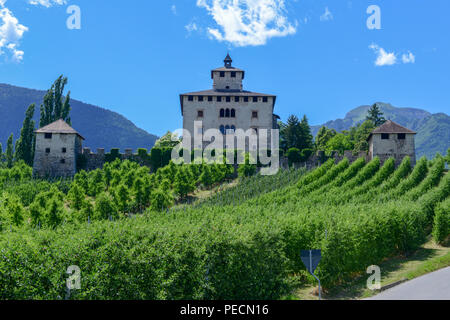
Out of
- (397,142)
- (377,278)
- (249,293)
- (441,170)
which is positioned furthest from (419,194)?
(249,293)

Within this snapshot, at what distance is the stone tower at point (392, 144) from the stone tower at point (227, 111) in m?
15.2

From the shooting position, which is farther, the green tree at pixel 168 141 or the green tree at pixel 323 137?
the green tree at pixel 323 137

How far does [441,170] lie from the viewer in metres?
36.7

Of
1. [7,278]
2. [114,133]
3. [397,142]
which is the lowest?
[7,278]

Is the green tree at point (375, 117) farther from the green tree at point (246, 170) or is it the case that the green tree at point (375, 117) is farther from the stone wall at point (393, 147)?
the green tree at point (246, 170)

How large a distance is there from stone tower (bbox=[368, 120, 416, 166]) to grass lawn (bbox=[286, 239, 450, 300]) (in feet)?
73.0

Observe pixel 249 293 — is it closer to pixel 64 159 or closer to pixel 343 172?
pixel 343 172

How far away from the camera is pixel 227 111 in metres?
54.6

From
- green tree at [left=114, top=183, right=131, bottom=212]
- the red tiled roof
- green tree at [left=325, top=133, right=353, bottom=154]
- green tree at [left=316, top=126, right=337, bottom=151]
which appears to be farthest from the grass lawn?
green tree at [left=316, top=126, right=337, bottom=151]

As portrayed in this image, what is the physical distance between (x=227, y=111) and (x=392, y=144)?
848 inches

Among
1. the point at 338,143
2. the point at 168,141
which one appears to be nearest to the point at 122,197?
the point at 168,141

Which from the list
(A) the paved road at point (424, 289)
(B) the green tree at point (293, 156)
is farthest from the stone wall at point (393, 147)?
(A) the paved road at point (424, 289)

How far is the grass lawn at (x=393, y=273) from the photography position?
51.6 feet
